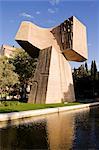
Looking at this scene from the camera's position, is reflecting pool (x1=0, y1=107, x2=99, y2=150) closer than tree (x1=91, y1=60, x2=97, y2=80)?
Yes

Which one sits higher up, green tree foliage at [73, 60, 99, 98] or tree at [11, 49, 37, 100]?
tree at [11, 49, 37, 100]

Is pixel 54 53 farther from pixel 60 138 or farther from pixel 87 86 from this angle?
pixel 87 86

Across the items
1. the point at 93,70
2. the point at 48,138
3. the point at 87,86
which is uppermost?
the point at 93,70

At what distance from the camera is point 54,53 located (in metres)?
36.6

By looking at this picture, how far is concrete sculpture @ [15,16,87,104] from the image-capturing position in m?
35.1

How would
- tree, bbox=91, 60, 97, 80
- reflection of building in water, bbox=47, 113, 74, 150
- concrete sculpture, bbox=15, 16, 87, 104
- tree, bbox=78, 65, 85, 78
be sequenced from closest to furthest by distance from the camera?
reflection of building in water, bbox=47, 113, 74, 150 → concrete sculpture, bbox=15, 16, 87, 104 → tree, bbox=91, 60, 97, 80 → tree, bbox=78, 65, 85, 78

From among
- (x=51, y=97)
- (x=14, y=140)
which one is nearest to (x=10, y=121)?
(x=14, y=140)

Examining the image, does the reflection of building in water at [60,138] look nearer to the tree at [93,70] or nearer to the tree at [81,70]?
the tree at [93,70]

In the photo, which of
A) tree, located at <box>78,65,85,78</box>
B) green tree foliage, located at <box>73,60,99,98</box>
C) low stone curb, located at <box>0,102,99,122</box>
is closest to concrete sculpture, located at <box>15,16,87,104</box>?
low stone curb, located at <box>0,102,99,122</box>

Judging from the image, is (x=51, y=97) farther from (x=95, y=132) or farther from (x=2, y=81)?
(x=95, y=132)

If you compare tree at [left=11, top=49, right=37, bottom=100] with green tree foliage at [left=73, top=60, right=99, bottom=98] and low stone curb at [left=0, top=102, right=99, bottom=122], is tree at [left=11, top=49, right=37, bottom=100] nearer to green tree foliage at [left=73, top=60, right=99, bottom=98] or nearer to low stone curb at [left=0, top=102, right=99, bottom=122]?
green tree foliage at [left=73, top=60, right=99, bottom=98]

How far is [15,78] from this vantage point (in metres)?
39.5

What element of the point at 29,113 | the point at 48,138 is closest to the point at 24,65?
the point at 29,113

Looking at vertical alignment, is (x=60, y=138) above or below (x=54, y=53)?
below
